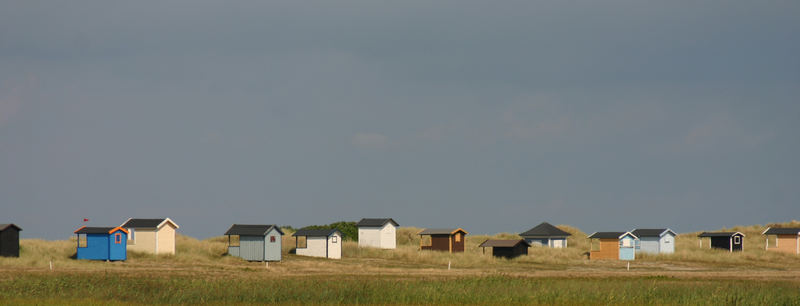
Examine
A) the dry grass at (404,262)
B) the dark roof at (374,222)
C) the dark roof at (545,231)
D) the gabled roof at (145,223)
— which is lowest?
the dry grass at (404,262)

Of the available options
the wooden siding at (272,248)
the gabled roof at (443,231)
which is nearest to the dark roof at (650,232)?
the gabled roof at (443,231)

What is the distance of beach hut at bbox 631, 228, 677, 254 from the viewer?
99.8 m

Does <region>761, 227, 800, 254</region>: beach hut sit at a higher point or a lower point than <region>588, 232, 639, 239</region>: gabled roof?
lower

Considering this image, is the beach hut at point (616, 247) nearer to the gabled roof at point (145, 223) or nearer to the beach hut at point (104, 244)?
the gabled roof at point (145, 223)

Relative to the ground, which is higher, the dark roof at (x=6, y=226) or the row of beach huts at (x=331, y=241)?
the dark roof at (x=6, y=226)

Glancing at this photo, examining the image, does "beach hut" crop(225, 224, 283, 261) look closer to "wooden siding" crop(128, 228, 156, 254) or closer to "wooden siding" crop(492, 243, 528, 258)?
"wooden siding" crop(128, 228, 156, 254)

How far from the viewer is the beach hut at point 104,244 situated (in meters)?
72.5

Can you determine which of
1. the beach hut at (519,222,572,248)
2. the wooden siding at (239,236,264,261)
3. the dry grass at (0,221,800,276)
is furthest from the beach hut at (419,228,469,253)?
the wooden siding at (239,236,264,261)

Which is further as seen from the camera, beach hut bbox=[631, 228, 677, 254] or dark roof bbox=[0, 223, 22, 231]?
beach hut bbox=[631, 228, 677, 254]

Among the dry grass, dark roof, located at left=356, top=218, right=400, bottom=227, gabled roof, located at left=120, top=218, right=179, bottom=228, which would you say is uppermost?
gabled roof, located at left=120, top=218, right=179, bottom=228

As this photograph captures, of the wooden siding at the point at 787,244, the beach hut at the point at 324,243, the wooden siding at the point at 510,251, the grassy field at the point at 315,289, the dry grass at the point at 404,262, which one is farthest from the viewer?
the wooden siding at the point at 787,244

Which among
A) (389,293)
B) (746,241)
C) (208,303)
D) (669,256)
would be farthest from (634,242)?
(208,303)

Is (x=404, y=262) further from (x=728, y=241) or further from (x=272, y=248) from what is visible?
(x=728, y=241)

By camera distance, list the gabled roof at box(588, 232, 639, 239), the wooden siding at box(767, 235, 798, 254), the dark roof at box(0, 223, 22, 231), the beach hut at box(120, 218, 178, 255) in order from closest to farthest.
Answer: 1. the dark roof at box(0, 223, 22, 231)
2. the beach hut at box(120, 218, 178, 255)
3. the gabled roof at box(588, 232, 639, 239)
4. the wooden siding at box(767, 235, 798, 254)
